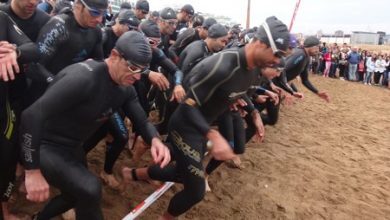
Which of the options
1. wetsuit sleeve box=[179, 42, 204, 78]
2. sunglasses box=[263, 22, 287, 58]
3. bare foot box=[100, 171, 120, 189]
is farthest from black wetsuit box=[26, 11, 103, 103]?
sunglasses box=[263, 22, 287, 58]

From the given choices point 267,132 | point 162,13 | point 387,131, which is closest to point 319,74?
point 387,131

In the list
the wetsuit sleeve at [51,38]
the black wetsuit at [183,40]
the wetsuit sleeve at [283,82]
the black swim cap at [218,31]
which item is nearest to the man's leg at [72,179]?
the wetsuit sleeve at [51,38]

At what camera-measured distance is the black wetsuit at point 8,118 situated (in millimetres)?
3246

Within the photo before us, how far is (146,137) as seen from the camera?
3.33 m

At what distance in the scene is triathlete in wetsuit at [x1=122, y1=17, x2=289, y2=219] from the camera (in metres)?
3.31

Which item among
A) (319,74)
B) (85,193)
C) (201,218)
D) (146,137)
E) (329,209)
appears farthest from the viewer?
(319,74)

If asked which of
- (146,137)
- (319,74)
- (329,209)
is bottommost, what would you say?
(319,74)

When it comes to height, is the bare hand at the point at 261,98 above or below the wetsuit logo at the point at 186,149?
below

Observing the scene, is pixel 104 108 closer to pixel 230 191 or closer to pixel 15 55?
pixel 15 55

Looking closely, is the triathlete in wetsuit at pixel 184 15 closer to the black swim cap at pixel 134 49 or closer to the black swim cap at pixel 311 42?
the black swim cap at pixel 311 42

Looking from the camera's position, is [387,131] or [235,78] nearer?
[235,78]

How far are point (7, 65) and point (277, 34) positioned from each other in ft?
7.24

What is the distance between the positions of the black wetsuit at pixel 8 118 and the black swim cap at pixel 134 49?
2.73ft

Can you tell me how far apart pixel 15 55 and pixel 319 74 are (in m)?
23.2
